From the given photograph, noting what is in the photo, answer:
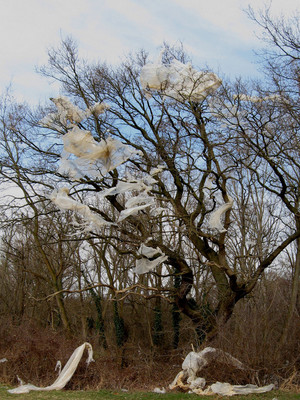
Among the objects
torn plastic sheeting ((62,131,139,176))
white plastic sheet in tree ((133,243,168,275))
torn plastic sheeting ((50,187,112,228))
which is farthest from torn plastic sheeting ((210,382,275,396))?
torn plastic sheeting ((62,131,139,176))

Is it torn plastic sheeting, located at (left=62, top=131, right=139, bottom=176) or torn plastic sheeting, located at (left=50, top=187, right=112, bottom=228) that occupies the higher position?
torn plastic sheeting, located at (left=62, top=131, right=139, bottom=176)

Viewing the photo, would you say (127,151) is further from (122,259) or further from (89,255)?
(89,255)

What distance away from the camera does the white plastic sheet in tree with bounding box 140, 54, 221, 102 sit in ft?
34.9

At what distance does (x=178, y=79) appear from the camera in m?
10.7

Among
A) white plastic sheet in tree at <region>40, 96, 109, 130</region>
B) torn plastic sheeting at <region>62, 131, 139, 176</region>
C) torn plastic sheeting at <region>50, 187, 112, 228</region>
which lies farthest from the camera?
white plastic sheet in tree at <region>40, 96, 109, 130</region>

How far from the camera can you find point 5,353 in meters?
12.0

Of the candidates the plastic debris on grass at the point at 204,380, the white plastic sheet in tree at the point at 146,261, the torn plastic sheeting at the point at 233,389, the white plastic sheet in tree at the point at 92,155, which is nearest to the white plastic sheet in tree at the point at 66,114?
the white plastic sheet in tree at the point at 92,155

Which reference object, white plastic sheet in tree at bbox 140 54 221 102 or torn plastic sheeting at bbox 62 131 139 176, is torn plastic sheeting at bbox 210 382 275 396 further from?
white plastic sheet in tree at bbox 140 54 221 102

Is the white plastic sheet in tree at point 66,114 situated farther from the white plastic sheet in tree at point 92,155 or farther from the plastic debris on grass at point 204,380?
the plastic debris on grass at point 204,380

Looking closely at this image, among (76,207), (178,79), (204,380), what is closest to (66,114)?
(178,79)

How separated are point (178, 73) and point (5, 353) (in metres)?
8.52

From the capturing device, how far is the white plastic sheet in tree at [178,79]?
10648 millimetres

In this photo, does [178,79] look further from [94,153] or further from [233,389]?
[233,389]

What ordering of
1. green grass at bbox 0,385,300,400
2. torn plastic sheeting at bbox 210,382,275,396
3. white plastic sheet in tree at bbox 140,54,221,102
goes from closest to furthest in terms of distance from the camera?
1. green grass at bbox 0,385,300,400
2. torn plastic sheeting at bbox 210,382,275,396
3. white plastic sheet in tree at bbox 140,54,221,102
